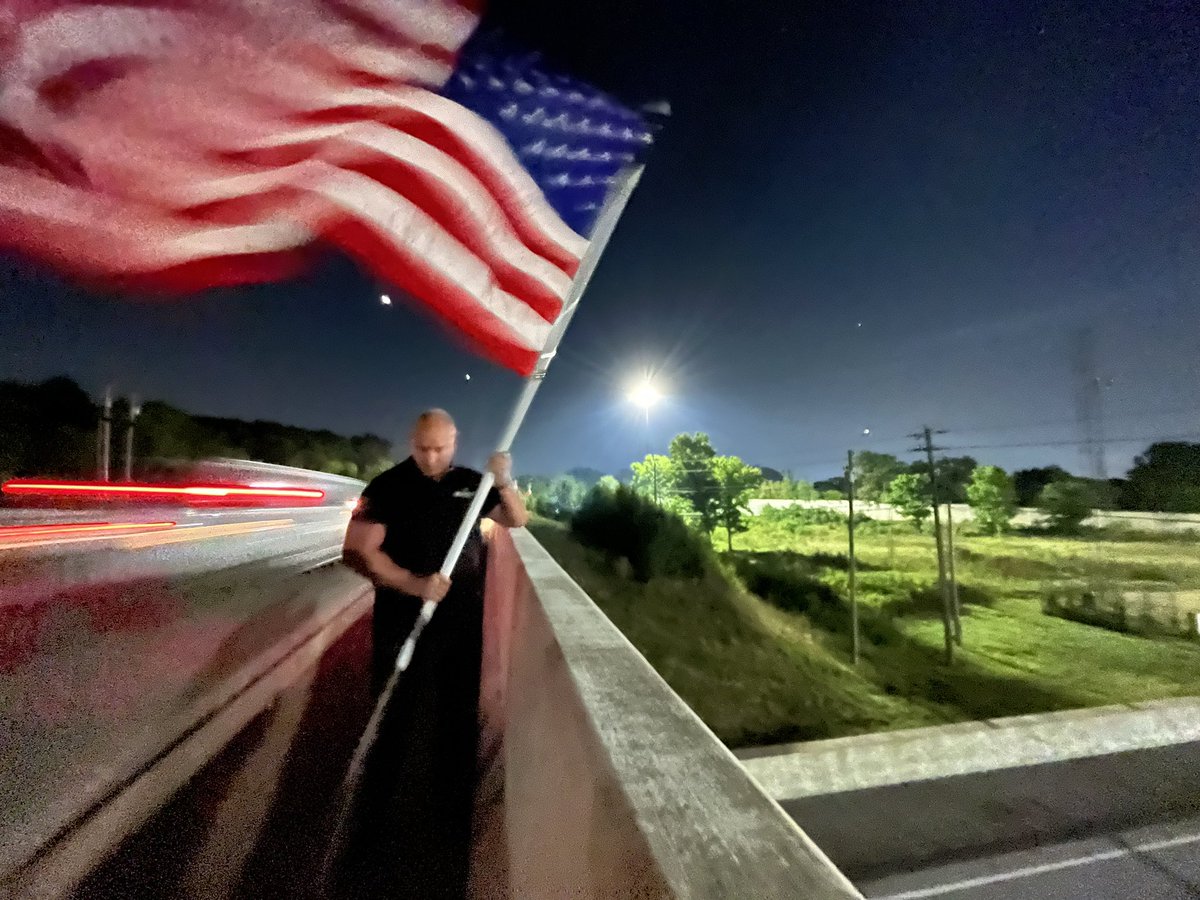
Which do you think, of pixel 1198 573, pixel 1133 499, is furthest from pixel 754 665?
pixel 1133 499

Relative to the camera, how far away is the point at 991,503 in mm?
34688

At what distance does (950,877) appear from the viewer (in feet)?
15.9

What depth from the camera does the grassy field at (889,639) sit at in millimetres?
14555

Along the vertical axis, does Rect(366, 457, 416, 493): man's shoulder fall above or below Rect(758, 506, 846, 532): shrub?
below

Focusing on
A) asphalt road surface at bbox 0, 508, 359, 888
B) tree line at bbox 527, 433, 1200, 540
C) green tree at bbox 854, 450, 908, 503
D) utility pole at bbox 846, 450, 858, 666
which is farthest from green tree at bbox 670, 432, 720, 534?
asphalt road surface at bbox 0, 508, 359, 888

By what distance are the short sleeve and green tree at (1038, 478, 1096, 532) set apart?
3274 centimetres

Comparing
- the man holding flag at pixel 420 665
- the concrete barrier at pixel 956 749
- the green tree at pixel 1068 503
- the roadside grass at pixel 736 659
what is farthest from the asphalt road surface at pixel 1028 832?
the green tree at pixel 1068 503

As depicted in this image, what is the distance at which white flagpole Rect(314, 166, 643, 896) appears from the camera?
3.49m

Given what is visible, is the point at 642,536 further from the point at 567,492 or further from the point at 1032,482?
the point at 1032,482

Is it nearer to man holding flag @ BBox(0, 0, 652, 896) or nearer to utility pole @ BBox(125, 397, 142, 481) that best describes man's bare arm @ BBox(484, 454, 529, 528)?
man holding flag @ BBox(0, 0, 652, 896)

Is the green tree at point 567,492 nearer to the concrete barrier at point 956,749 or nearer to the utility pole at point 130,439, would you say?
the utility pole at point 130,439

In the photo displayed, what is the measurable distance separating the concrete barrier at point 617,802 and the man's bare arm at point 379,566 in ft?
2.02

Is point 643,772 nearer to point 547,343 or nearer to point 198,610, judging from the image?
point 547,343

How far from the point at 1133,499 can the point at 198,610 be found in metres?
35.7
